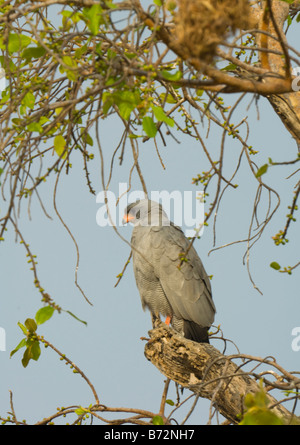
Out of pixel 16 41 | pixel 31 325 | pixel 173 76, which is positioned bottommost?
pixel 31 325

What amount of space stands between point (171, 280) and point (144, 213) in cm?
56

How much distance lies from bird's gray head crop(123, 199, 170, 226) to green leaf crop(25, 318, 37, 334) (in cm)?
141

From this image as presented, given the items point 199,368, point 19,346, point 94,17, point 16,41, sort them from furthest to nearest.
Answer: point 199,368 < point 19,346 < point 16,41 < point 94,17

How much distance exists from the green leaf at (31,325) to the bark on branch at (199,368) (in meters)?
0.73

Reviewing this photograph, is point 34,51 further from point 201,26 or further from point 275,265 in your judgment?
point 275,265

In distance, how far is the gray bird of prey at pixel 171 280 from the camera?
404 centimetres

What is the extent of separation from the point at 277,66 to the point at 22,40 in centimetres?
140

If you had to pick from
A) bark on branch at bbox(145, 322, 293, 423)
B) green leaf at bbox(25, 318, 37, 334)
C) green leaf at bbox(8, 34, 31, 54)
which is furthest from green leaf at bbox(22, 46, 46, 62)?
bark on branch at bbox(145, 322, 293, 423)

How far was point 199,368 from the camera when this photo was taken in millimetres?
3340

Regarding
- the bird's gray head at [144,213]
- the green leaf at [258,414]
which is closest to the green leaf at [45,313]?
the green leaf at [258,414]

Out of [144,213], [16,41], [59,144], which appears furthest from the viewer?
[144,213]

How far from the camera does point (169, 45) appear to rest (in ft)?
7.48

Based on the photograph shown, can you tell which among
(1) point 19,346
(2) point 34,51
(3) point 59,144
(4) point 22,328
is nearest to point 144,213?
(4) point 22,328
